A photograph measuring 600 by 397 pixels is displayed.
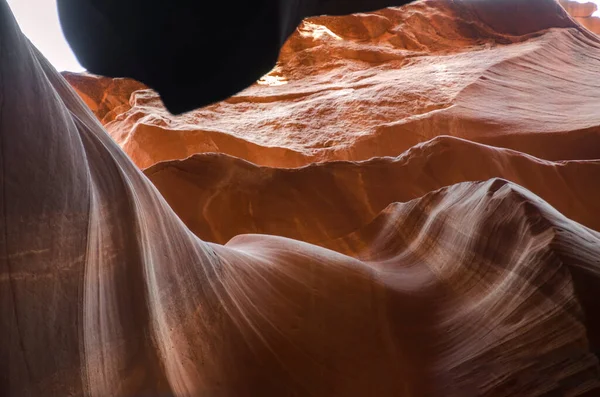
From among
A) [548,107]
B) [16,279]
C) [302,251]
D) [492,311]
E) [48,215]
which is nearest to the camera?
[16,279]

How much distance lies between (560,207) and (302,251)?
3.40m

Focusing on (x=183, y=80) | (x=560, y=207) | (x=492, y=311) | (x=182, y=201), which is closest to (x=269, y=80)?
(x=182, y=201)

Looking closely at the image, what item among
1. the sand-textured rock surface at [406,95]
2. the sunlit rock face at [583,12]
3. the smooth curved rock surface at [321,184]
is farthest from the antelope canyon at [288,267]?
the sunlit rock face at [583,12]

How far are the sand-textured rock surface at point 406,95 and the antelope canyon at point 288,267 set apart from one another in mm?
764

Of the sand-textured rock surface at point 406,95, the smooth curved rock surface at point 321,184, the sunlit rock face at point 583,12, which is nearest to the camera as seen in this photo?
the smooth curved rock surface at point 321,184

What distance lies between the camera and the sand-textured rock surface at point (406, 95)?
7.52m

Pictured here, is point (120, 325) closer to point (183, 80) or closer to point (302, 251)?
point (183, 80)

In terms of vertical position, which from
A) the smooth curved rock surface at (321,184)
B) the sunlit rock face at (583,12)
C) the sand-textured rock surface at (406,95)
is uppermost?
the sunlit rock face at (583,12)

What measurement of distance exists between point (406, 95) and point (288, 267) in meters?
5.92

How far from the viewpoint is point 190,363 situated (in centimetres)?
245

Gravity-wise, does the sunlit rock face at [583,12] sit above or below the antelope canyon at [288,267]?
above

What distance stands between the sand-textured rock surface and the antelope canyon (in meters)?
0.76

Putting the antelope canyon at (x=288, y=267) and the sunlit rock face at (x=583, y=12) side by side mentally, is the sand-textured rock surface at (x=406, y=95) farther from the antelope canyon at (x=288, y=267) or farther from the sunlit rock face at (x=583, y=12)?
the sunlit rock face at (x=583, y=12)

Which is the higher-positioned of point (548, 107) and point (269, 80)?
point (269, 80)
